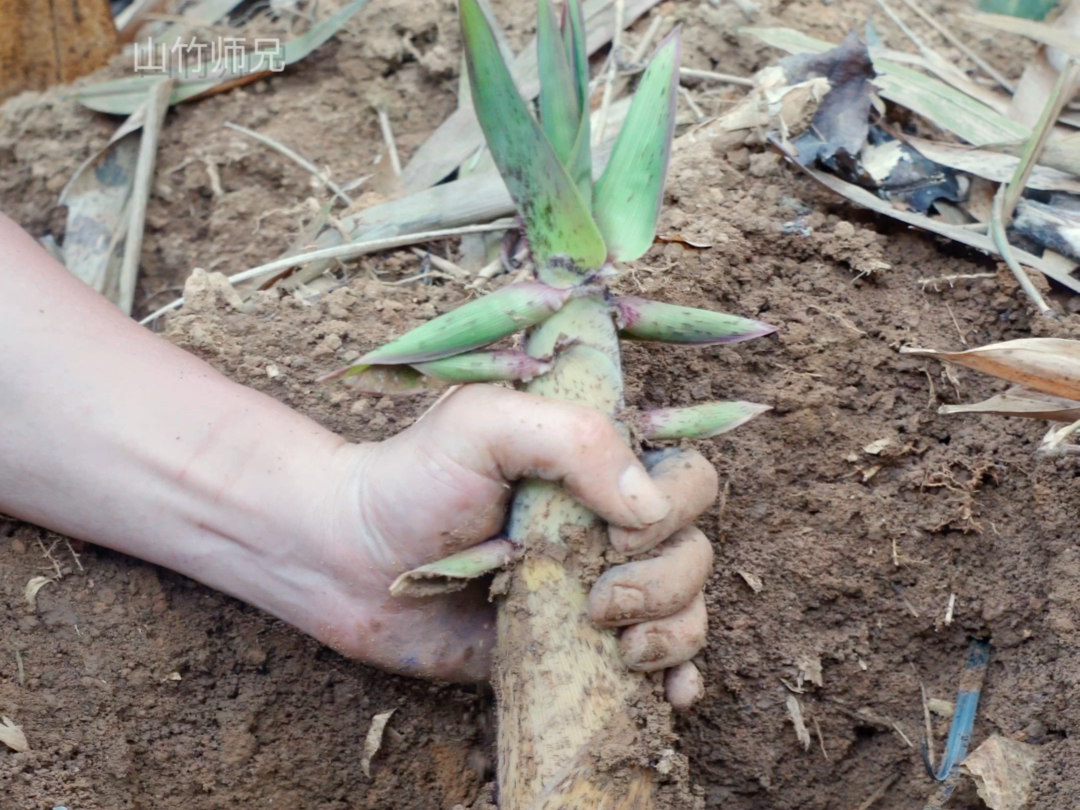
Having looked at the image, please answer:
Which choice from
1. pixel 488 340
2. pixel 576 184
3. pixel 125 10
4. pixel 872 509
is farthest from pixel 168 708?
pixel 125 10

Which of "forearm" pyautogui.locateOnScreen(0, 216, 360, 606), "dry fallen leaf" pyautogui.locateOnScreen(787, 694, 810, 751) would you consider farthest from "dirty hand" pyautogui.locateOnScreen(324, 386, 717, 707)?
"dry fallen leaf" pyautogui.locateOnScreen(787, 694, 810, 751)

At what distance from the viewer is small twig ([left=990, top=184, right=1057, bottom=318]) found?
1.55 metres

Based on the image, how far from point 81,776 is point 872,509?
118 centimetres

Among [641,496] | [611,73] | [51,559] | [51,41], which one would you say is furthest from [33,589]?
[51,41]

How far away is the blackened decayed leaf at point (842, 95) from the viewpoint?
174 centimetres

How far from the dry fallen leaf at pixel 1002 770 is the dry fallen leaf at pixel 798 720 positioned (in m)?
0.22

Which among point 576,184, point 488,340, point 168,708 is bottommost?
point 168,708

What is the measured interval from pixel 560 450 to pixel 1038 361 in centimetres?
65

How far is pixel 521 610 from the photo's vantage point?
49.1 inches

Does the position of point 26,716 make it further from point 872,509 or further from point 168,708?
point 872,509

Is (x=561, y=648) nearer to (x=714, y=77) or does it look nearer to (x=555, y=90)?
(x=555, y=90)

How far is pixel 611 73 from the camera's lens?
2.01m

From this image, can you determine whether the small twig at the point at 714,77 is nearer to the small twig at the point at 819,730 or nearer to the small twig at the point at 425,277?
the small twig at the point at 425,277

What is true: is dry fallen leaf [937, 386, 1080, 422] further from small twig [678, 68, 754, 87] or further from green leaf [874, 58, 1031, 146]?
small twig [678, 68, 754, 87]
